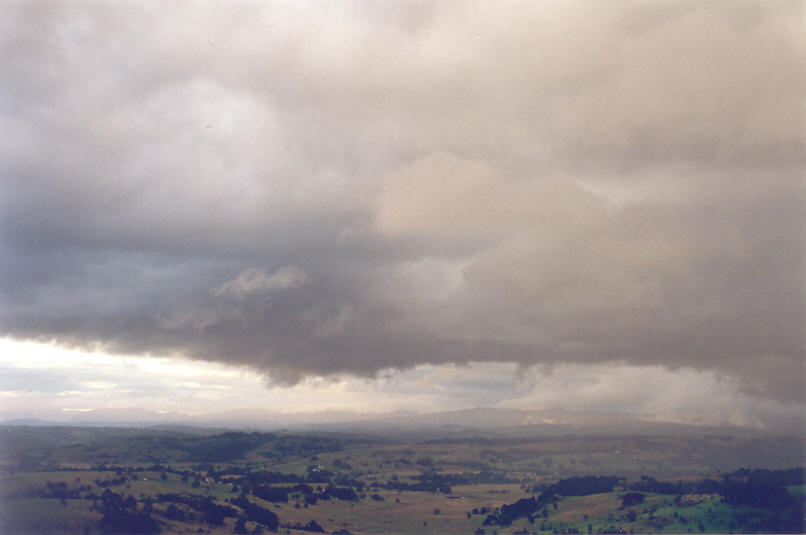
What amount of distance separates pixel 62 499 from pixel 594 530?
511 ft

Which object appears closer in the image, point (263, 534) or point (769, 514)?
point (769, 514)

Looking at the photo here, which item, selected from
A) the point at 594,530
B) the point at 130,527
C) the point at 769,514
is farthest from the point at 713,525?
the point at 130,527

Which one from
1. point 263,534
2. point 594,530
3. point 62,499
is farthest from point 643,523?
point 62,499

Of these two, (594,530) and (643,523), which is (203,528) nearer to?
(594,530)

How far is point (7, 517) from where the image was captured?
169 metres

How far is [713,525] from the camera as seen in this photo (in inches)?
7165

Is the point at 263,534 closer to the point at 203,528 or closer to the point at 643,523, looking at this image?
the point at 203,528

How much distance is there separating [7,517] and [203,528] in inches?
1978

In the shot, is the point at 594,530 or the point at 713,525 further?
the point at 594,530

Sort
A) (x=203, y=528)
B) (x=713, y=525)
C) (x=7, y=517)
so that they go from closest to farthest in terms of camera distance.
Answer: (x=7, y=517) → (x=713, y=525) → (x=203, y=528)

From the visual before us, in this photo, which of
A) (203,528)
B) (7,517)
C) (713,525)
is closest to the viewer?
(7,517)

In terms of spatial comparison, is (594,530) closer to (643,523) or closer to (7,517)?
(643,523)

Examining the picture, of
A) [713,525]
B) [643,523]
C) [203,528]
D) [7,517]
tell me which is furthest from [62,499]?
[713,525]

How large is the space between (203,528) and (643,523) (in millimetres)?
127216
